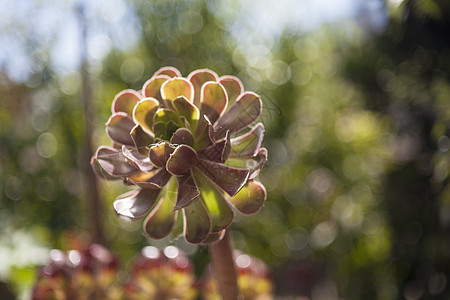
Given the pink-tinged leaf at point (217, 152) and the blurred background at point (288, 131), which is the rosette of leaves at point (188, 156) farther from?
the blurred background at point (288, 131)

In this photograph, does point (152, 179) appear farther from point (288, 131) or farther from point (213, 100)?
point (288, 131)

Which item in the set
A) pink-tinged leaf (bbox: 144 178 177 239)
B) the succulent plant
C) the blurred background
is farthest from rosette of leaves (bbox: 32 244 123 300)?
the blurred background

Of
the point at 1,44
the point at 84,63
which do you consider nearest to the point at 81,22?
the point at 84,63

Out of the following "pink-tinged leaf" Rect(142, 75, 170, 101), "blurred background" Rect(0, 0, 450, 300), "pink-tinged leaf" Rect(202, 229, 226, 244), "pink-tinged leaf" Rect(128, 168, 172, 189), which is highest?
"pink-tinged leaf" Rect(142, 75, 170, 101)

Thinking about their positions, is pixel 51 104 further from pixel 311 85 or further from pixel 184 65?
pixel 311 85

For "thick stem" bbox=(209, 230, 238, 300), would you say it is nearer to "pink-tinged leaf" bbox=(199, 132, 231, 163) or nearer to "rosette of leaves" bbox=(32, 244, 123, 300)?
"pink-tinged leaf" bbox=(199, 132, 231, 163)

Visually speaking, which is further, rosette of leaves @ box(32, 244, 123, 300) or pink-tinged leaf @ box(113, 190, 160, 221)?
rosette of leaves @ box(32, 244, 123, 300)
